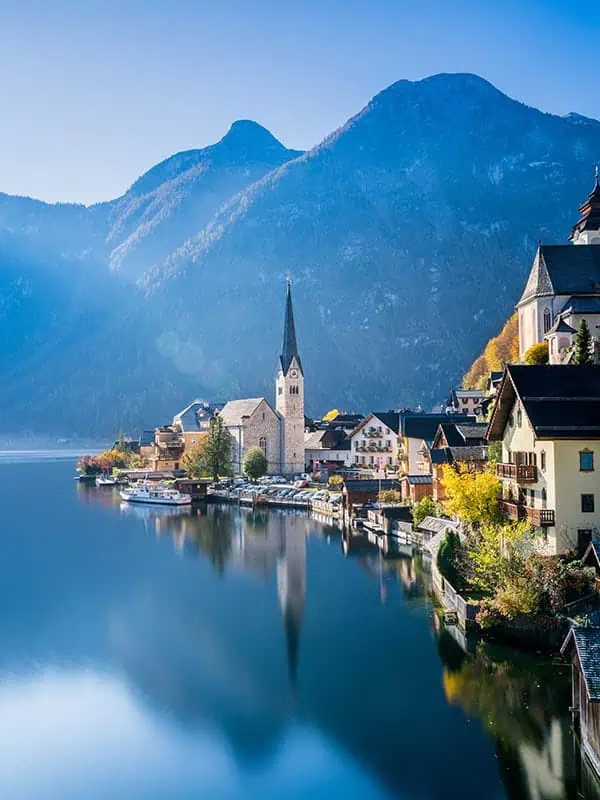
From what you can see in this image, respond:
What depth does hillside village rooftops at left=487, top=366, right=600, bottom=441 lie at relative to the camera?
31.3 meters

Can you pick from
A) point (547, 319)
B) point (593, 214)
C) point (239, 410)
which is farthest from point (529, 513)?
point (239, 410)

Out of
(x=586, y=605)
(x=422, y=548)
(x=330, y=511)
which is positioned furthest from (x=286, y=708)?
(x=330, y=511)

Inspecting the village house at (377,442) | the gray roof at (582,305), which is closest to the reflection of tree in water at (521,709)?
the gray roof at (582,305)

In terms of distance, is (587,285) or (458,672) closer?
(458,672)

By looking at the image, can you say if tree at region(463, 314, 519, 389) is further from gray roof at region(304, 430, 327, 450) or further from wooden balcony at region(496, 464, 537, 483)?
wooden balcony at region(496, 464, 537, 483)

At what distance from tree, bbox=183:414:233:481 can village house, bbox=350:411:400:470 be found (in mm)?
16424

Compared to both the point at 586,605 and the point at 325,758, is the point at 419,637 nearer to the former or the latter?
the point at 586,605

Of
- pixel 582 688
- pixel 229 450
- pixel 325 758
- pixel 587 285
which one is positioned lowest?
pixel 325 758

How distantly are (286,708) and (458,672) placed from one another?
624 cm

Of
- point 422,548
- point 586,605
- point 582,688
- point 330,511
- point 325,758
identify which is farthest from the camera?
point 330,511

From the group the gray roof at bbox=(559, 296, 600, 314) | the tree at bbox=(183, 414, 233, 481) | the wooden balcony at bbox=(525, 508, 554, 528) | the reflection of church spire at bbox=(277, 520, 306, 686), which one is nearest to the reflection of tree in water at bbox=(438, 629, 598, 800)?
the wooden balcony at bbox=(525, 508, 554, 528)

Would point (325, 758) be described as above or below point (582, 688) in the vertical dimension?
below

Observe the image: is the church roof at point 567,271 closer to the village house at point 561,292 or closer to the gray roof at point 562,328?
the village house at point 561,292

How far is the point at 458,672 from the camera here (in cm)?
2820
